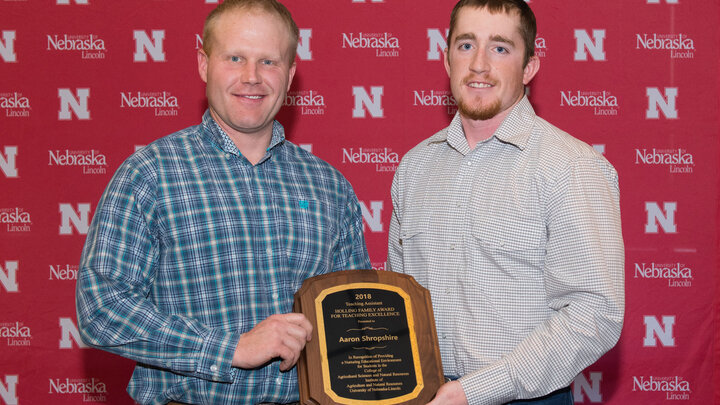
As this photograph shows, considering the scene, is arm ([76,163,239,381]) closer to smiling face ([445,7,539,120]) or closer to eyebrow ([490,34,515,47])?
smiling face ([445,7,539,120])

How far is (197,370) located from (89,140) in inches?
83.8

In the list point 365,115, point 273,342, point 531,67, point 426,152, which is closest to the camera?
point 273,342

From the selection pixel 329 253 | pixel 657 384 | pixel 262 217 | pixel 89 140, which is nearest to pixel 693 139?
pixel 657 384

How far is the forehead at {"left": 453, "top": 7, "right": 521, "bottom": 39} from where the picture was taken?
190 cm

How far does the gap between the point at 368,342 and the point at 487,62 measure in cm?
94

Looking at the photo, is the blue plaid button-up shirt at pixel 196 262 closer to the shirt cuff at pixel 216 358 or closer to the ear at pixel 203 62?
the shirt cuff at pixel 216 358

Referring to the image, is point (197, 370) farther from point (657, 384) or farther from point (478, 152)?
point (657, 384)

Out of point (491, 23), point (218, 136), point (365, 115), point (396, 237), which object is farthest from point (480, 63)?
point (365, 115)

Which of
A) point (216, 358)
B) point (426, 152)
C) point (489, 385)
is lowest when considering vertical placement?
point (489, 385)

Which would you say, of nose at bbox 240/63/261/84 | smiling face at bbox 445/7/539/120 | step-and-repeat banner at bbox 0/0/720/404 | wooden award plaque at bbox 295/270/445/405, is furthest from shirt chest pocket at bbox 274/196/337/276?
step-and-repeat banner at bbox 0/0/720/404

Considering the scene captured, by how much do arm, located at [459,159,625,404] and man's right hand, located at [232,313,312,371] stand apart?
→ 47 centimetres

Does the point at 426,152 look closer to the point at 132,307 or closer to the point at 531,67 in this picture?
the point at 531,67

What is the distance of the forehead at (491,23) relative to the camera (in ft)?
6.23

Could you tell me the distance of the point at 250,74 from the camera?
1.81 meters
